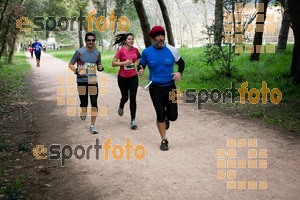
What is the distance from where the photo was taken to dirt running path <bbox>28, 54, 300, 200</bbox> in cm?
515

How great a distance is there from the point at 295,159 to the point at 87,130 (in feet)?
15.3

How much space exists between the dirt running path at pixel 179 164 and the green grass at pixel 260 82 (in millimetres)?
878

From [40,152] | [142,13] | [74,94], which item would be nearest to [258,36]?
[142,13]

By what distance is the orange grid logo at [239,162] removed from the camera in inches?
209

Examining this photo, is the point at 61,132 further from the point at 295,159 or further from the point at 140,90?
the point at 140,90

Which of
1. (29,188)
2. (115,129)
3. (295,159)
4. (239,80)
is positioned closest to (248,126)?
(295,159)

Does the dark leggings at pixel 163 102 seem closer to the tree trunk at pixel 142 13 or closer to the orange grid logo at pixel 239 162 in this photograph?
the orange grid logo at pixel 239 162

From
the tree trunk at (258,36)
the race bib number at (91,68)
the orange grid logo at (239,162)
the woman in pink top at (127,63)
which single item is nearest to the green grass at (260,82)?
the tree trunk at (258,36)

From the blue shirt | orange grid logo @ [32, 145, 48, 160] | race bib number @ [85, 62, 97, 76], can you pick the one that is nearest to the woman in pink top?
race bib number @ [85, 62, 97, 76]

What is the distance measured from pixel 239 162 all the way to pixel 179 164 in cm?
102

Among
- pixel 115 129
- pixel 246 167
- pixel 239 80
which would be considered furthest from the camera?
pixel 239 80

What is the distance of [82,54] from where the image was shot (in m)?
8.08

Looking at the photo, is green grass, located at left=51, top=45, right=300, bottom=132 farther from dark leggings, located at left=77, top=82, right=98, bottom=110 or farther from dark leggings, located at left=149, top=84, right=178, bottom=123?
dark leggings, located at left=77, top=82, right=98, bottom=110

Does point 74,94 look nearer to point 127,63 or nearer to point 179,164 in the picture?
point 127,63
